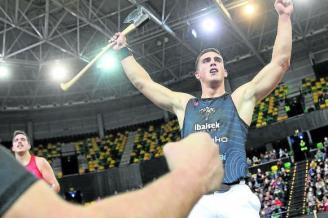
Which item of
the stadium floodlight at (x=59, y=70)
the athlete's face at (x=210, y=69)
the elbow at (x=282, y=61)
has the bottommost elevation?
the elbow at (x=282, y=61)

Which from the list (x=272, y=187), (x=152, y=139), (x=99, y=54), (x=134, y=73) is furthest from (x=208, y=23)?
(x=134, y=73)

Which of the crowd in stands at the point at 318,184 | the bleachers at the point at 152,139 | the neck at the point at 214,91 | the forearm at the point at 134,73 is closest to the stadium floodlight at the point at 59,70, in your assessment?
the bleachers at the point at 152,139

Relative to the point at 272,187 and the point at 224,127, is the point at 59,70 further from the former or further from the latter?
the point at 224,127

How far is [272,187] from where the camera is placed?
20031 mm

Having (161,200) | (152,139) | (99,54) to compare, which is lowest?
(161,200)

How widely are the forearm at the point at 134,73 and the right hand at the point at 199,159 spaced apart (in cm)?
330

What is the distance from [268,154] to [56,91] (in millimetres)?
13665

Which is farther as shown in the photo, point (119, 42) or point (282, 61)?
point (119, 42)

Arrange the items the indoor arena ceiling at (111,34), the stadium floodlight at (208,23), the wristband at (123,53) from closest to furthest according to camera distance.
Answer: the wristband at (123,53)
the indoor arena ceiling at (111,34)
the stadium floodlight at (208,23)

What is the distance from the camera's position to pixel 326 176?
1809cm

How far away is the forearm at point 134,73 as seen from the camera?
4484mm

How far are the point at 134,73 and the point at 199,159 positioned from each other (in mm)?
3470

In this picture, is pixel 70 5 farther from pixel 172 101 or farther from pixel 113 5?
pixel 172 101

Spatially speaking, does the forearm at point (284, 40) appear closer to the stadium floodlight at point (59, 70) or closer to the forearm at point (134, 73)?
the forearm at point (134, 73)
